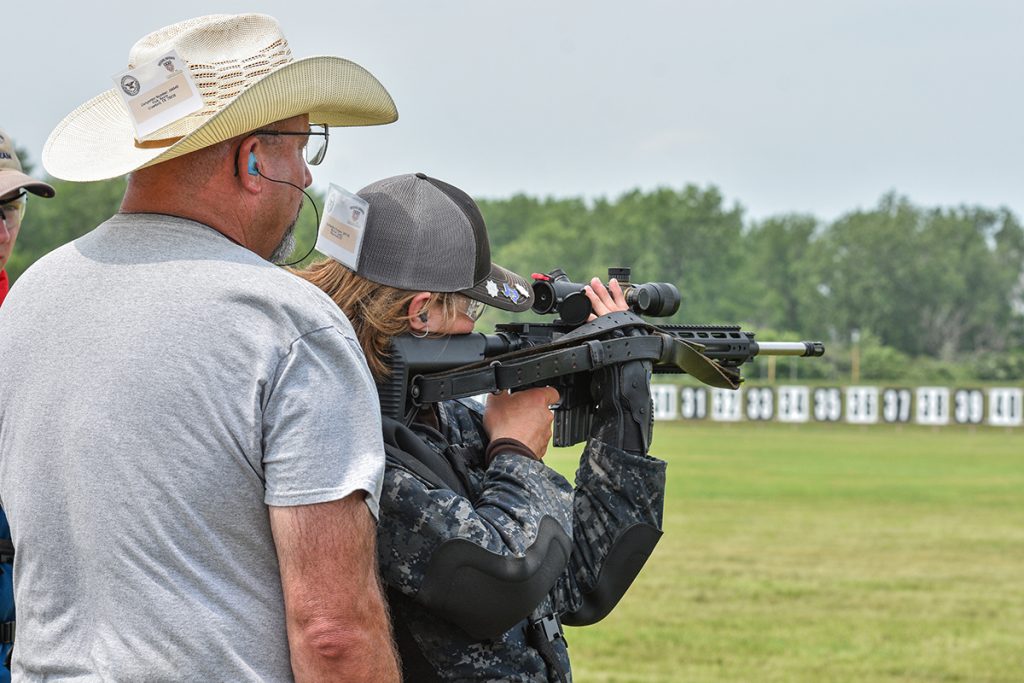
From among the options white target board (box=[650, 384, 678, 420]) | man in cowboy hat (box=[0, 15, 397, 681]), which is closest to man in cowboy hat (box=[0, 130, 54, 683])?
man in cowboy hat (box=[0, 15, 397, 681])

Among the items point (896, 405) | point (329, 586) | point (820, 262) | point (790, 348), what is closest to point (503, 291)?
point (329, 586)

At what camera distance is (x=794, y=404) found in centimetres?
6203

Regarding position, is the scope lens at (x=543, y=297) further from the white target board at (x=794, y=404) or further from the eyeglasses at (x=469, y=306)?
the white target board at (x=794, y=404)

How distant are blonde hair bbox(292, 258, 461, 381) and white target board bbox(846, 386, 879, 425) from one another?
59.4m

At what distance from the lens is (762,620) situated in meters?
10.7

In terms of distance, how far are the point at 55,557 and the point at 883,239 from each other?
12788 centimetres

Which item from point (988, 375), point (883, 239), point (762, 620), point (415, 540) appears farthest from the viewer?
point (883, 239)

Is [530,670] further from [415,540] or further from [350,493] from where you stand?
[350,493]

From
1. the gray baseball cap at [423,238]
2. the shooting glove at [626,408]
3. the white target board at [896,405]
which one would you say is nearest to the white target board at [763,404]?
the white target board at [896,405]

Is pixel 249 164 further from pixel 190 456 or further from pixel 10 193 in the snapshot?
pixel 10 193

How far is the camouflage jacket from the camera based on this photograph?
2.62m

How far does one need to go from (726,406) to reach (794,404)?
3.08 m

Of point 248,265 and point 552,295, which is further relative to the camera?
point 552,295

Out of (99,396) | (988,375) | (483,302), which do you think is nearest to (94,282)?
(99,396)
